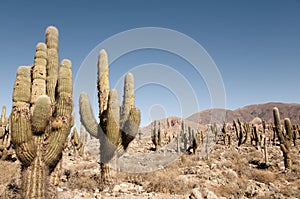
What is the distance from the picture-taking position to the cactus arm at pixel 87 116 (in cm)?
815

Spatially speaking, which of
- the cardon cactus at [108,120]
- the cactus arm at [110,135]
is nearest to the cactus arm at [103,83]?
the cardon cactus at [108,120]

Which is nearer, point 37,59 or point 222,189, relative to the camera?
point 37,59

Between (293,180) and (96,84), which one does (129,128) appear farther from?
(293,180)

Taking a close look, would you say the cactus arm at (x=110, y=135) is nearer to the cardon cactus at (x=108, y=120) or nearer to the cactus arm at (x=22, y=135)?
the cardon cactus at (x=108, y=120)

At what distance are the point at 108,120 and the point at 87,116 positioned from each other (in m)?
1.23

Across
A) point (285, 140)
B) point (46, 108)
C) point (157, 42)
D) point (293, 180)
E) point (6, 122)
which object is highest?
point (157, 42)

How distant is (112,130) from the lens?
750 cm

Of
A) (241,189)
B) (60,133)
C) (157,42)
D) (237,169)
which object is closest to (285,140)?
(237,169)

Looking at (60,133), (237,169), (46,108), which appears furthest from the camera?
(237,169)

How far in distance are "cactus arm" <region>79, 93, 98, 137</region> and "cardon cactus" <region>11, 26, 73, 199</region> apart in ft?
6.08

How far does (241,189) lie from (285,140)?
7080mm

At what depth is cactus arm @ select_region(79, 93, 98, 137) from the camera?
8.15m

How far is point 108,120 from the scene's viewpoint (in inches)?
296

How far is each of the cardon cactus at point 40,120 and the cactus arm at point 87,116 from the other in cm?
185
